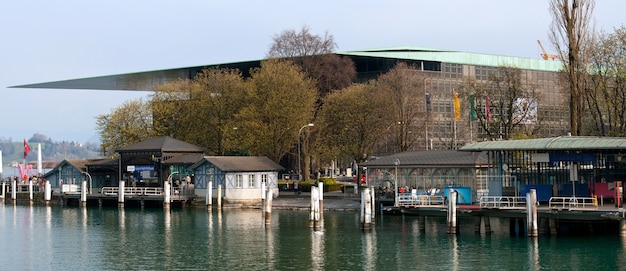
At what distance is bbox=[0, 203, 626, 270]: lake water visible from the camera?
46.7 metres

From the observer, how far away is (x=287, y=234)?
60.4m

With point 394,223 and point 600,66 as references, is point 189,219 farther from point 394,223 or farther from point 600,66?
point 600,66

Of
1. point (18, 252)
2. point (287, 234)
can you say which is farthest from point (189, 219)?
point (18, 252)

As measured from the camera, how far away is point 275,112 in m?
99.0

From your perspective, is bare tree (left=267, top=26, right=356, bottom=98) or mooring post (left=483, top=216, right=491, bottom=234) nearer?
mooring post (left=483, top=216, right=491, bottom=234)

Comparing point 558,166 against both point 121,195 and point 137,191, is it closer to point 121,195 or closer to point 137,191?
point 121,195

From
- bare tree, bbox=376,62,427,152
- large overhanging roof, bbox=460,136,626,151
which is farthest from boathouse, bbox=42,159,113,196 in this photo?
large overhanging roof, bbox=460,136,626,151

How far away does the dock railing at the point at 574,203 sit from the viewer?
168ft

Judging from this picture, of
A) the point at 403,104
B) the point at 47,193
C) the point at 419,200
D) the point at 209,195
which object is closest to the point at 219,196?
the point at 209,195

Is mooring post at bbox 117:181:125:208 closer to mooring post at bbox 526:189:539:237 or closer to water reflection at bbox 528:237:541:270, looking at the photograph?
mooring post at bbox 526:189:539:237

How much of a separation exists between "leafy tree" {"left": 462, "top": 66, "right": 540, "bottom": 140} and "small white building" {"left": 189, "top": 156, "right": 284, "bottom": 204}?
75.5ft

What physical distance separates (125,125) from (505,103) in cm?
5046

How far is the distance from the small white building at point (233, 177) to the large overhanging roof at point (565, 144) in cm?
3423

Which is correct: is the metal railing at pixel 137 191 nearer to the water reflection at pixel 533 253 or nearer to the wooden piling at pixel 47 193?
the wooden piling at pixel 47 193
